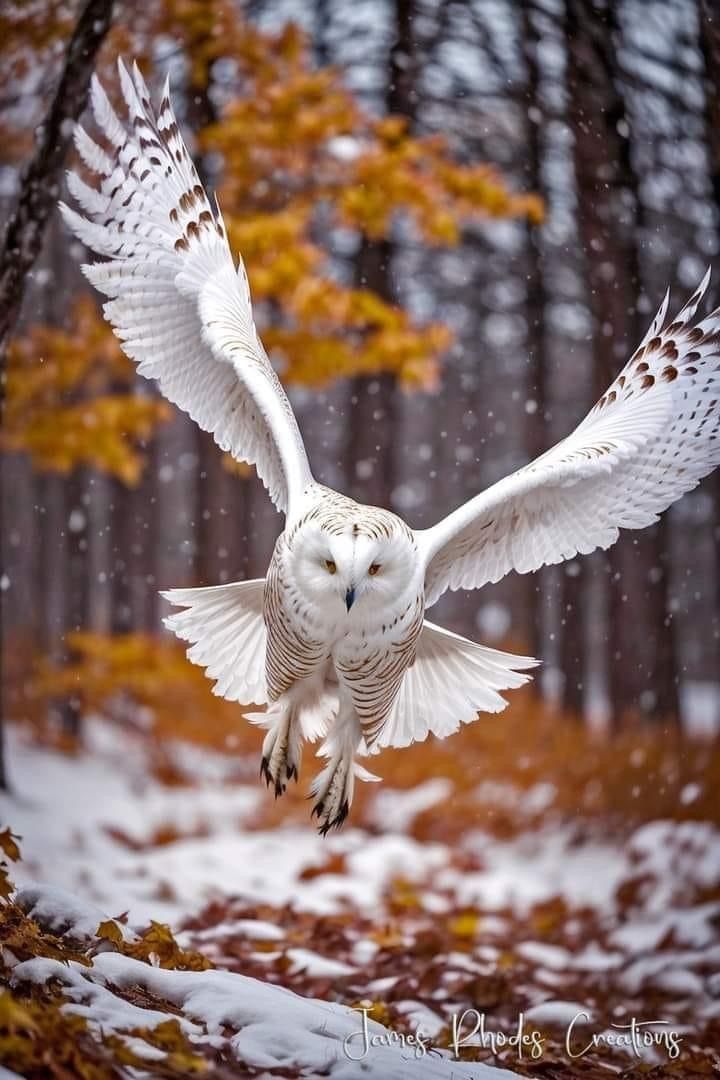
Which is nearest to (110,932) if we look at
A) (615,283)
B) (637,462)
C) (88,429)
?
(637,462)

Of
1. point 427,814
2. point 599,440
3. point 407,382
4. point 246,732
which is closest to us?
point 599,440

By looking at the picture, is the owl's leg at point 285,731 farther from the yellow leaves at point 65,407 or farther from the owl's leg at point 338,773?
the yellow leaves at point 65,407

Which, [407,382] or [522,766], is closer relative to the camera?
[407,382]

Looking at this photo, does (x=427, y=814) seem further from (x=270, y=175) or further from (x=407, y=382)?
(x=270, y=175)

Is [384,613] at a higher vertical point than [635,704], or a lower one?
lower

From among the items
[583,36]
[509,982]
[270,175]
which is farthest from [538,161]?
[509,982]

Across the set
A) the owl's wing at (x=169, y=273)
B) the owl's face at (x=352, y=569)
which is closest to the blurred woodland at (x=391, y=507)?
the owl's wing at (x=169, y=273)

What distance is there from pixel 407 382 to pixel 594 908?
3.80 meters

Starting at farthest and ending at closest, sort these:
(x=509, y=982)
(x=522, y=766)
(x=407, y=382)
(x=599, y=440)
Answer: (x=522, y=766) → (x=407, y=382) → (x=509, y=982) → (x=599, y=440)

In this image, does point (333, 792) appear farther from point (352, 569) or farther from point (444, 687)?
point (352, 569)

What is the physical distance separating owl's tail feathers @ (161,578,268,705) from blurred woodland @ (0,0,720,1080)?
0.97 meters

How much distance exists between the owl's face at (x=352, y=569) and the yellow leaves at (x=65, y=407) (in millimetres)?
4300

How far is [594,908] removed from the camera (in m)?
6.77

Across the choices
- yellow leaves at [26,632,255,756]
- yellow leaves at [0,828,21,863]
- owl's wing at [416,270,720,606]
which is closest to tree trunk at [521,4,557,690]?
yellow leaves at [26,632,255,756]
